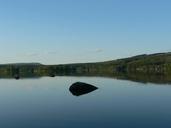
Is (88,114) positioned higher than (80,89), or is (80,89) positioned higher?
(80,89)

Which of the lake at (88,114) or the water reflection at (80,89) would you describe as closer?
the lake at (88,114)

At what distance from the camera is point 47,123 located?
1989 inches

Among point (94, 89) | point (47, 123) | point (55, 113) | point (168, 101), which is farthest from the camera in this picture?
point (94, 89)

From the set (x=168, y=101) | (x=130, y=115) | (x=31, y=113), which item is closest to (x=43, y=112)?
(x=31, y=113)

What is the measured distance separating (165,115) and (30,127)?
65.7 ft

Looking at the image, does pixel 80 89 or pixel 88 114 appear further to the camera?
pixel 80 89

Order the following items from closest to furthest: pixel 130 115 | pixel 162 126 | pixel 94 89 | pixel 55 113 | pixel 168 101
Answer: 1. pixel 162 126
2. pixel 130 115
3. pixel 55 113
4. pixel 168 101
5. pixel 94 89

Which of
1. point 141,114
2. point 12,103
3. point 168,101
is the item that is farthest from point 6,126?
point 168,101

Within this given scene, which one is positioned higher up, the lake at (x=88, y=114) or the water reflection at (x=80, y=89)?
the water reflection at (x=80, y=89)

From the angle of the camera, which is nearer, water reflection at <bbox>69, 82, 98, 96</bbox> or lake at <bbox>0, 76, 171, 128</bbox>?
lake at <bbox>0, 76, 171, 128</bbox>

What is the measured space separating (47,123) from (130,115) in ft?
41.5

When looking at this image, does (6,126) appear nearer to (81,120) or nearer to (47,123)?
(47,123)

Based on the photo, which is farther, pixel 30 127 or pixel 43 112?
pixel 43 112

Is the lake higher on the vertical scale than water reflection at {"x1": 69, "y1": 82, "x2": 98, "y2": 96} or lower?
lower
